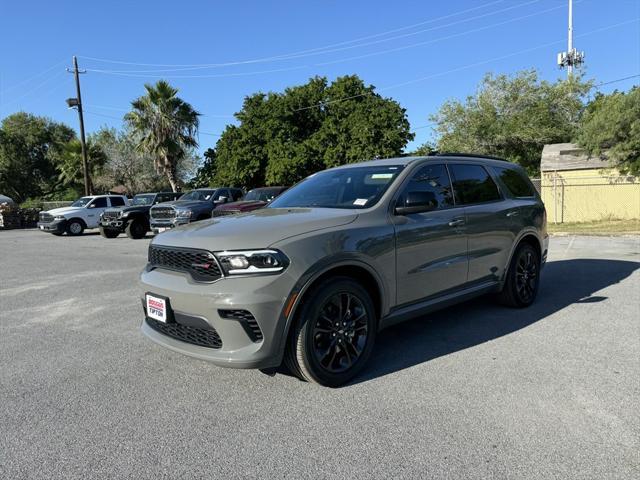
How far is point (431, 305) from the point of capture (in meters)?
4.45

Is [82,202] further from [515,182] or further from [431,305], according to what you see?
[431,305]

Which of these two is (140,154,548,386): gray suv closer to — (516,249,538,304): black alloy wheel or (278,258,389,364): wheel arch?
(278,258,389,364): wheel arch

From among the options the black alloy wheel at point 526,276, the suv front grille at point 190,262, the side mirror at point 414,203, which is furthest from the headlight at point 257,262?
the black alloy wheel at point 526,276

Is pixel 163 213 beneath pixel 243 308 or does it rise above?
above

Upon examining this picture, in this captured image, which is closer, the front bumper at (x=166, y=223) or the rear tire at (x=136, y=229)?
the front bumper at (x=166, y=223)

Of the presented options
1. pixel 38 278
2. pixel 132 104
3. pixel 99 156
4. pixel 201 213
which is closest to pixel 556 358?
pixel 38 278

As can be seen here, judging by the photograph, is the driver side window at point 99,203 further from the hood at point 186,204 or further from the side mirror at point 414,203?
the side mirror at point 414,203

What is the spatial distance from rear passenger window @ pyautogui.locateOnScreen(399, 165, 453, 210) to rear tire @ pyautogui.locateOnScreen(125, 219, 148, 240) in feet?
50.1

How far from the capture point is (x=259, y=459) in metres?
2.70

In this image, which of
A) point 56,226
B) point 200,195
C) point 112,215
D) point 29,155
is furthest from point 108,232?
point 29,155

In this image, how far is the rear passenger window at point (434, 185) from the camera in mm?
4473

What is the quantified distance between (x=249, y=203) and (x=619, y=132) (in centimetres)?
1399

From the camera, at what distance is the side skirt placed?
4.10 metres

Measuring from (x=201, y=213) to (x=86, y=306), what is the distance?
10.0 meters
